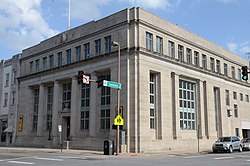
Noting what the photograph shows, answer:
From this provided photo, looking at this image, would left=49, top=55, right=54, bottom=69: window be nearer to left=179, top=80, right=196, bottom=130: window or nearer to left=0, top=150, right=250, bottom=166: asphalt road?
left=179, top=80, right=196, bottom=130: window

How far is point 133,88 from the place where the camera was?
3219 cm

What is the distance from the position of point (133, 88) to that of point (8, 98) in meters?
28.8

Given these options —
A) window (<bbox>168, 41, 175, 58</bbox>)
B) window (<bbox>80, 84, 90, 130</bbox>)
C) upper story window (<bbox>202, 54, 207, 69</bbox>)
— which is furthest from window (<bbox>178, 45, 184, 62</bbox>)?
window (<bbox>80, 84, 90, 130</bbox>)

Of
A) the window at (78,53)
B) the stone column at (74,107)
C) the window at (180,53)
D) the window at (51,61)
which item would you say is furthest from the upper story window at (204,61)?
the window at (51,61)

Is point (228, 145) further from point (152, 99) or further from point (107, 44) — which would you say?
point (107, 44)

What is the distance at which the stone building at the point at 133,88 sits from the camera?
3291cm

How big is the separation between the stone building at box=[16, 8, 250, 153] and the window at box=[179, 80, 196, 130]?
129mm

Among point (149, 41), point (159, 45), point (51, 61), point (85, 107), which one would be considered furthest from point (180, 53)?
point (51, 61)

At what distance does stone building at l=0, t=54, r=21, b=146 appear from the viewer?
163 feet

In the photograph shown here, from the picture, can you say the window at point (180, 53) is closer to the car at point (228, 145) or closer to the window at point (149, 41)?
the window at point (149, 41)

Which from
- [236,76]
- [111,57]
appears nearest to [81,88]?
[111,57]

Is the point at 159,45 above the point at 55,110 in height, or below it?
above

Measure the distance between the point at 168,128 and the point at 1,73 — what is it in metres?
34.6

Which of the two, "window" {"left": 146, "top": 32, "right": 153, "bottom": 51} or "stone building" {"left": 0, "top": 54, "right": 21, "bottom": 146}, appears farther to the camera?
"stone building" {"left": 0, "top": 54, "right": 21, "bottom": 146}
